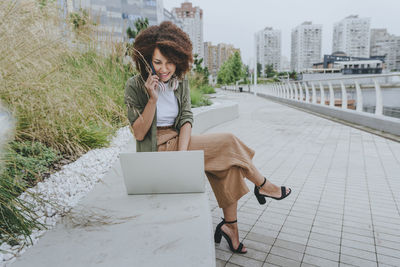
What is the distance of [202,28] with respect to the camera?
95812mm

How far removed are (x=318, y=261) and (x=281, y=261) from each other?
215mm

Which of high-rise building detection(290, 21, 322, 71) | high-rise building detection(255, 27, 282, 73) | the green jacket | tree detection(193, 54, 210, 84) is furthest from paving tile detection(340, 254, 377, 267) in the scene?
high-rise building detection(290, 21, 322, 71)

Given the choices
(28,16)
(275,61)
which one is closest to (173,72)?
(28,16)

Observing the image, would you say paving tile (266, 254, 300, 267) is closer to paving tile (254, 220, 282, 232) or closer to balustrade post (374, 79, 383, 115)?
paving tile (254, 220, 282, 232)

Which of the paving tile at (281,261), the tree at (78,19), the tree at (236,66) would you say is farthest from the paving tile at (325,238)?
the tree at (236,66)

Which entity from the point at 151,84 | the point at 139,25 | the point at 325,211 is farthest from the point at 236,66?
the point at 151,84

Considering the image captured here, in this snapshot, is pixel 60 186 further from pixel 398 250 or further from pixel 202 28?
pixel 202 28

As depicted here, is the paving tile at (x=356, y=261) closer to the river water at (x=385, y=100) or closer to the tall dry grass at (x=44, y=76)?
the tall dry grass at (x=44, y=76)

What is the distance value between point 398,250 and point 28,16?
2497 millimetres

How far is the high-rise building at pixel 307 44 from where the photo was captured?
11444cm

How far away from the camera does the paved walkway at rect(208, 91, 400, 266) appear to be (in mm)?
1737

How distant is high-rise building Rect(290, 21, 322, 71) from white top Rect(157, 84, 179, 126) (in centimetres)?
12171

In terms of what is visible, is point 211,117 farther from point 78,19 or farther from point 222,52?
point 222,52

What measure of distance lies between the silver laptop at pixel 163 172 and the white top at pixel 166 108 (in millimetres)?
397
